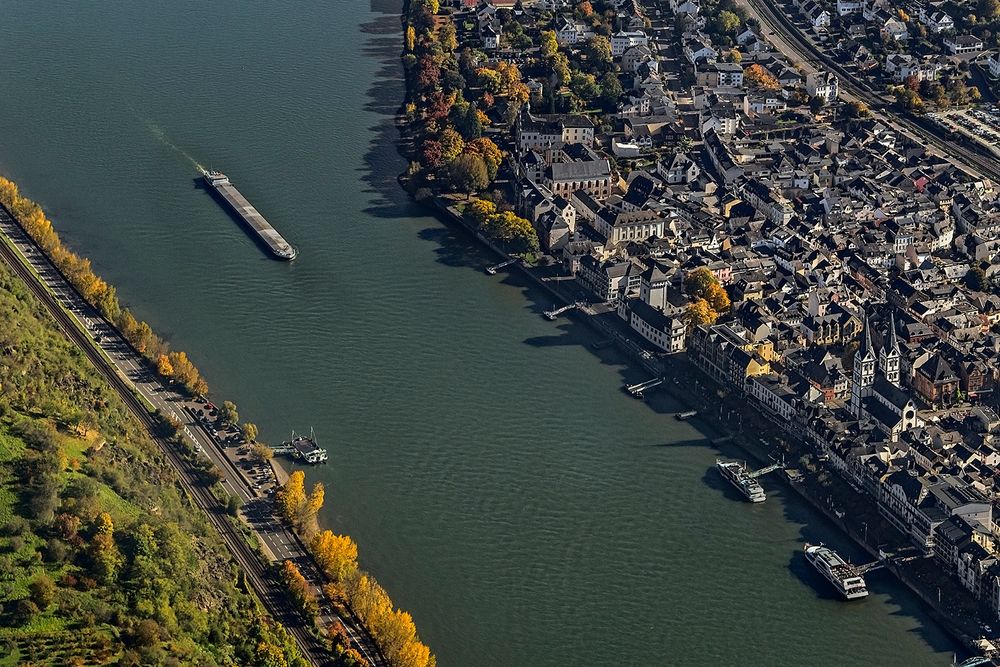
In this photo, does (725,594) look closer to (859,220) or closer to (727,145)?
(859,220)

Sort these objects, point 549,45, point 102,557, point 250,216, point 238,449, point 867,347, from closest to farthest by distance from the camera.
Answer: point 102,557 → point 238,449 → point 867,347 → point 250,216 → point 549,45

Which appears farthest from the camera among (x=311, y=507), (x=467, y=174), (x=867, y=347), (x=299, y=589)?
(x=467, y=174)

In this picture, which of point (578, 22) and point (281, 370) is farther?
point (578, 22)

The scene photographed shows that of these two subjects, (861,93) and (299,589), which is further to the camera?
(861,93)

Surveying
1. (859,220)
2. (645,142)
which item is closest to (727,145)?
(645,142)

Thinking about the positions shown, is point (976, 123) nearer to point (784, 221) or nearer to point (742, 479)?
point (784, 221)

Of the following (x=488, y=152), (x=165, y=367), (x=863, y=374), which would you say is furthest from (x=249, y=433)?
(x=488, y=152)

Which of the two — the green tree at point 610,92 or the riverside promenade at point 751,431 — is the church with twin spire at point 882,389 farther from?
the green tree at point 610,92
